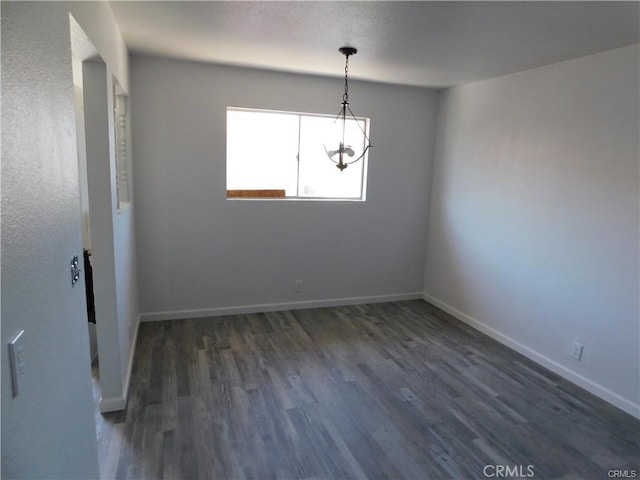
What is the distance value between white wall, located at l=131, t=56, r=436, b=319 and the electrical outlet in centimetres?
209

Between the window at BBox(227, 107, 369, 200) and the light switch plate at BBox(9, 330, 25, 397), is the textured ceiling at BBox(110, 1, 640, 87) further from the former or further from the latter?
the light switch plate at BBox(9, 330, 25, 397)

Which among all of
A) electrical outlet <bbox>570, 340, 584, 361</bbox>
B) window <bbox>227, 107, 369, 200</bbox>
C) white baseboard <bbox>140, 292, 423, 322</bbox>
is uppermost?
window <bbox>227, 107, 369, 200</bbox>

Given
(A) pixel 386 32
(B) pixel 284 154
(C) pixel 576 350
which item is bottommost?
(C) pixel 576 350

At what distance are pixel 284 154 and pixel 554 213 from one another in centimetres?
270

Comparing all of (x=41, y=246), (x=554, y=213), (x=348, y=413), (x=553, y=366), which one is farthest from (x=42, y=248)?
(x=553, y=366)

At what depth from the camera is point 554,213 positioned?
3385 mm

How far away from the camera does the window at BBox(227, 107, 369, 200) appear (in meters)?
4.23

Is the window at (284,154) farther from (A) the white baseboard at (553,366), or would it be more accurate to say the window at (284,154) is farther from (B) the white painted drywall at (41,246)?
(B) the white painted drywall at (41,246)

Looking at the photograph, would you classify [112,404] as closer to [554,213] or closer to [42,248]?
[42,248]

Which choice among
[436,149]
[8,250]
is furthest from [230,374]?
[436,149]

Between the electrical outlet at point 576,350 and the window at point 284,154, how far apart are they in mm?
2559

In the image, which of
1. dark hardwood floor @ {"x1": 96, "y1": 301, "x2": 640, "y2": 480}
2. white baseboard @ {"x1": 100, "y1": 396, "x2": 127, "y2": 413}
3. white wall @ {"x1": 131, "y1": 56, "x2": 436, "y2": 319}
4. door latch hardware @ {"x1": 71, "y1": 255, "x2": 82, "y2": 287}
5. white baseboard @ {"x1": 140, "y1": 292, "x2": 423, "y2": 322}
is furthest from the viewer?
white baseboard @ {"x1": 140, "y1": 292, "x2": 423, "y2": 322}

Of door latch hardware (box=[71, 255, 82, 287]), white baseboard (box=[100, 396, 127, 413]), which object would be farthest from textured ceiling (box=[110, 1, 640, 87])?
white baseboard (box=[100, 396, 127, 413])

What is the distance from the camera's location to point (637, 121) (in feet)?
9.07
